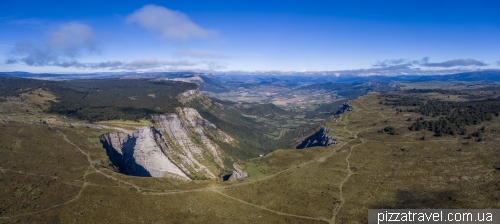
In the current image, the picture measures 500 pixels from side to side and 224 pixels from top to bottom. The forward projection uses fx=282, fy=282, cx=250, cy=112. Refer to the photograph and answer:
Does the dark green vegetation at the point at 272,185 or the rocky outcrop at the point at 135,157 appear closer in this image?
the dark green vegetation at the point at 272,185

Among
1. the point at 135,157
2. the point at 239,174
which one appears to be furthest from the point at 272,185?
the point at 135,157

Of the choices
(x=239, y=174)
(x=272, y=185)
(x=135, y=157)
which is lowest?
(x=135, y=157)

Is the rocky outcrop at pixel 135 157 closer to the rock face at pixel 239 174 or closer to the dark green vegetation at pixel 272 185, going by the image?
the dark green vegetation at pixel 272 185

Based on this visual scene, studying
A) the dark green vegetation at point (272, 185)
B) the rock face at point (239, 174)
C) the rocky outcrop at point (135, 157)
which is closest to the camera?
the dark green vegetation at point (272, 185)

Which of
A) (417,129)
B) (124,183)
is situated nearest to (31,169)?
(124,183)

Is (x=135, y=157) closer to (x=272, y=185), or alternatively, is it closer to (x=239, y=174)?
(x=239, y=174)

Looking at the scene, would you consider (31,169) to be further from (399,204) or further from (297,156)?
(399,204)

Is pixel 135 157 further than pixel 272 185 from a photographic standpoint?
Yes

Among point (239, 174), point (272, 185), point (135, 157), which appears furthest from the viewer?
point (135, 157)

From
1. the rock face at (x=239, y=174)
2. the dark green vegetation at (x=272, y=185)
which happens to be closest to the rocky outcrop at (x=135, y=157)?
the dark green vegetation at (x=272, y=185)

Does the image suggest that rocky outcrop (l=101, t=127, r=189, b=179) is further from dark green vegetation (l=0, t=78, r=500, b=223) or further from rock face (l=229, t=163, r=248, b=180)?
rock face (l=229, t=163, r=248, b=180)
